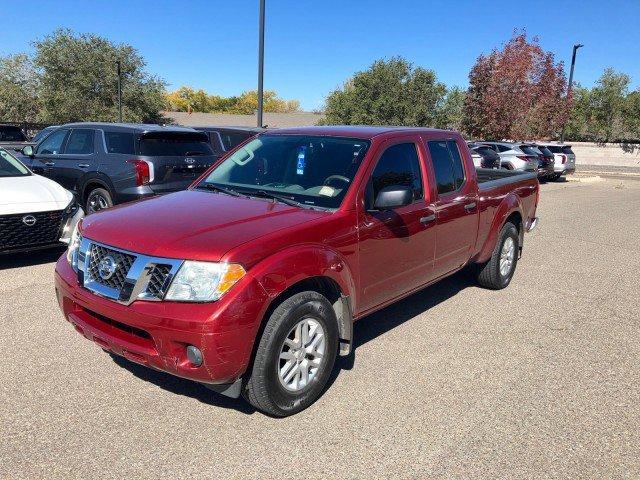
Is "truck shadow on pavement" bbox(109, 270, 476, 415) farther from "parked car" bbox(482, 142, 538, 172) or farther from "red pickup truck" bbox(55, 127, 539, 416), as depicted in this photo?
"parked car" bbox(482, 142, 538, 172)

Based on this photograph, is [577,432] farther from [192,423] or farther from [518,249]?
[518,249]

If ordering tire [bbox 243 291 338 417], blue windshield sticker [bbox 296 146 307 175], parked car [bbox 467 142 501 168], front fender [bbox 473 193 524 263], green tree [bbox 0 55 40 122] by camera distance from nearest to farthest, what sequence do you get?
tire [bbox 243 291 338 417] → blue windshield sticker [bbox 296 146 307 175] → front fender [bbox 473 193 524 263] → parked car [bbox 467 142 501 168] → green tree [bbox 0 55 40 122]

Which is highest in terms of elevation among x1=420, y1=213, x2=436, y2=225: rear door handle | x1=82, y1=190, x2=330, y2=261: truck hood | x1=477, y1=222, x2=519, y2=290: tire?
x1=82, y1=190, x2=330, y2=261: truck hood

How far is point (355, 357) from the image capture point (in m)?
4.28

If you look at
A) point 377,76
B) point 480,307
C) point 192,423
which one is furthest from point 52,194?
point 377,76

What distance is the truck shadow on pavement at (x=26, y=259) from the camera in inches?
259

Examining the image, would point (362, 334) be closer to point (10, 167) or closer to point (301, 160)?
point (301, 160)

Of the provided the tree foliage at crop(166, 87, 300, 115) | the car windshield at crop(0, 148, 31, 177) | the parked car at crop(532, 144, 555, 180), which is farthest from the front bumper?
the tree foliage at crop(166, 87, 300, 115)

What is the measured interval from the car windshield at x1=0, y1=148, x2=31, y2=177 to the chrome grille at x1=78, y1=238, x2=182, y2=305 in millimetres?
4388

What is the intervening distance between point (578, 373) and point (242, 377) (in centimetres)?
264

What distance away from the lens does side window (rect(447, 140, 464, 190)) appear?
16.9 feet

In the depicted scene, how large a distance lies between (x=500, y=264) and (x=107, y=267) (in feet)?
14.6

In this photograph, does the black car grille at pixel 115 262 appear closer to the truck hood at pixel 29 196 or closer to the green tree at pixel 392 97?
the truck hood at pixel 29 196

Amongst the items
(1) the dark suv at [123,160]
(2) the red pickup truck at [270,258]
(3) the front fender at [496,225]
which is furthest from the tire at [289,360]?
(1) the dark suv at [123,160]
